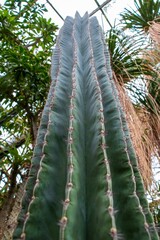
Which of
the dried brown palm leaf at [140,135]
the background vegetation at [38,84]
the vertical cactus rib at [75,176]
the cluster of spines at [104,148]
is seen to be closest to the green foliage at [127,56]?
the background vegetation at [38,84]

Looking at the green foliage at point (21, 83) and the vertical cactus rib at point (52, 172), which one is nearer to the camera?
the vertical cactus rib at point (52, 172)

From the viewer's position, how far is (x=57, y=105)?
1.68m

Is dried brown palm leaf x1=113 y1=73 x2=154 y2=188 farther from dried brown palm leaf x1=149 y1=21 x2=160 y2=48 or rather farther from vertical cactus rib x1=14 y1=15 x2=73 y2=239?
vertical cactus rib x1=14 y1=15 x2=73 y2=239

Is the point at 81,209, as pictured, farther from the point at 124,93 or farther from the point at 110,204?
the point at 124,93

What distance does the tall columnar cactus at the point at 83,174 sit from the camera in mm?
1095

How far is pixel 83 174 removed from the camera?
52.1 inches

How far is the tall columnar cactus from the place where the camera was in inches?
43.1

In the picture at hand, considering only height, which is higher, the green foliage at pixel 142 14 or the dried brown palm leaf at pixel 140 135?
the green foliage at pixel 142 14

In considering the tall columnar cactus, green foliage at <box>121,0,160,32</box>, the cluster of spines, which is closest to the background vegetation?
green foliage at <box>121,0,160,32</box>

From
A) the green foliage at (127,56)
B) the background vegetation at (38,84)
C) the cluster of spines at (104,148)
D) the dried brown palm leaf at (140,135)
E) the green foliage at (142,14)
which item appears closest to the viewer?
the cluster of spines at (104,148)

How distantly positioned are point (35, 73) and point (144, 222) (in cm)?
228

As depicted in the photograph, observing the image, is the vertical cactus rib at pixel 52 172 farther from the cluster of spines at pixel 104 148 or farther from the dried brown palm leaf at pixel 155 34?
the dried brown palm leaf at pixel 155 34

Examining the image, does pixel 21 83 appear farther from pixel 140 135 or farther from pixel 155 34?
pixel 155 34

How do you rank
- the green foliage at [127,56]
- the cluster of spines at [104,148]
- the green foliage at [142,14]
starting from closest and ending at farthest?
the cluster of spines at [104,148] < the green foliage at [127,56] < the green foliage at [142,14]
